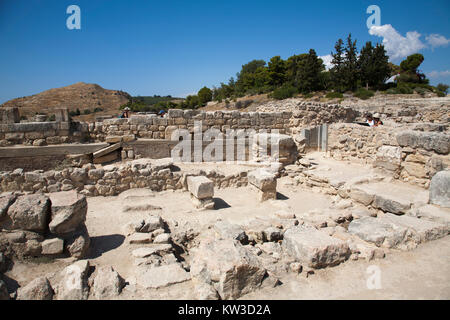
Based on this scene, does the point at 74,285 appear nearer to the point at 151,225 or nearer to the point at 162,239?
the point at 162,239

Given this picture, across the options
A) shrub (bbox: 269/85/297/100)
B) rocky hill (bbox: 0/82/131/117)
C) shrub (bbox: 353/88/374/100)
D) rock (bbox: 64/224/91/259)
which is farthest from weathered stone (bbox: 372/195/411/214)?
rocky hill (bbox: 0/82/131/117)

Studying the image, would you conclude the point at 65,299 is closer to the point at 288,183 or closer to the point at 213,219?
the point at 213,219

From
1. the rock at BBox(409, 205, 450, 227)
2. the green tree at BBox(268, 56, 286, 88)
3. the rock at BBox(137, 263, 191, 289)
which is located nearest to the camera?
the rock at BBox(137, 263, 191, 289)

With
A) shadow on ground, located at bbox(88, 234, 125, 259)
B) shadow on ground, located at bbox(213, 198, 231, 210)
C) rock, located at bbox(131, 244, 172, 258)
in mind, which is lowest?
shadow on ground, located at bbox(213, 198, 231, 210)

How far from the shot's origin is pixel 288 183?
786cm

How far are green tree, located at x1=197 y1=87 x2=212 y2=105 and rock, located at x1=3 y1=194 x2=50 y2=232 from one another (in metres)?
38.4

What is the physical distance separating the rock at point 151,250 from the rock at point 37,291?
3.65 feet

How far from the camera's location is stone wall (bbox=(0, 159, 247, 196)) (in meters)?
5.75

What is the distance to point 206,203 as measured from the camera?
18.7ft

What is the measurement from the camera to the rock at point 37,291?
2482mm

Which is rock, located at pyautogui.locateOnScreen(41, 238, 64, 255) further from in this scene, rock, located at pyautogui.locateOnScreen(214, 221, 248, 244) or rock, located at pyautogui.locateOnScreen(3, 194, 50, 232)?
rock, located at pyautogui.locateOnScreen(214, 221, 248, 244)

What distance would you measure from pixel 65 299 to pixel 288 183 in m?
6.41

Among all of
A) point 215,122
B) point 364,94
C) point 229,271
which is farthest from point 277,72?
point 229,271

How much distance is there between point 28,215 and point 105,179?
3045mm
